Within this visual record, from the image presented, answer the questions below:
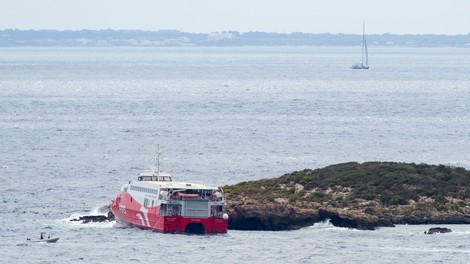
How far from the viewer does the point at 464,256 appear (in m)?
69.3

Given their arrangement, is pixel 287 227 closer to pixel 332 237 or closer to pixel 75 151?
pixel 332 237

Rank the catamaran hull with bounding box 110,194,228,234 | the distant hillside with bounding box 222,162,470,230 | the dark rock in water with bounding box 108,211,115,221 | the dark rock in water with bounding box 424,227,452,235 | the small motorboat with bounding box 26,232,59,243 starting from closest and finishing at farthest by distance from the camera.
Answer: the small motorboat with bounding box 26,232,59,243 → the dark rock in water with bounding box 424,227,452,235 → the catamaran hull with bounding box 110,194,228,234 → the distant hillside with bounding box 222,162,470,230 → the dark rock in water with bounding box 108,211,115,221

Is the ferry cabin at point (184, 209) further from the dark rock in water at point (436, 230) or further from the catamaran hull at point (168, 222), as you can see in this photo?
the dark rock in water at point (436, 230)

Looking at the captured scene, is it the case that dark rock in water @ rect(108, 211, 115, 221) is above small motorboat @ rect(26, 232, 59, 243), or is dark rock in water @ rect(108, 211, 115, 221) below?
below

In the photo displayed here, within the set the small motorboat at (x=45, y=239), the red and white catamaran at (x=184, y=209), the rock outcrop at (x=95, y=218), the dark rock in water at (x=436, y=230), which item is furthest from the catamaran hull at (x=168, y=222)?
the dark rock in water at (x=436, y=230)

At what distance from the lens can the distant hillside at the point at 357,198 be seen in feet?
257

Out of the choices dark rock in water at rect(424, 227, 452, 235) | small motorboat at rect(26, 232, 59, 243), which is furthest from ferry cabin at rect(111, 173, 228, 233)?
dark rock in water at rect(424, 227, 452, 235)

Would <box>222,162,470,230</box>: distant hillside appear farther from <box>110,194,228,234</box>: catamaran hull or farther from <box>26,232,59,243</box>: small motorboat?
<box>26,232,59,243</box>: small motorboat

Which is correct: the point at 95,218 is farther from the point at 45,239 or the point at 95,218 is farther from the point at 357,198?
the point at 357,198

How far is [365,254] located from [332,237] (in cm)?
533

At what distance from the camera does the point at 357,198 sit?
80.7 meters

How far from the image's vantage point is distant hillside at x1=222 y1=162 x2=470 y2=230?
7819cm

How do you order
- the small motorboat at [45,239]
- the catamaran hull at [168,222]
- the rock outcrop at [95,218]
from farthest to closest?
the rock outcrop at [95,218], the catamaran hull at [168,222], the small motorboat at [45,239]

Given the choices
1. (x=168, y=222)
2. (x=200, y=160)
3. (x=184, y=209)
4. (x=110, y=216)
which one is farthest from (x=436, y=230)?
(x=200, y=160)
